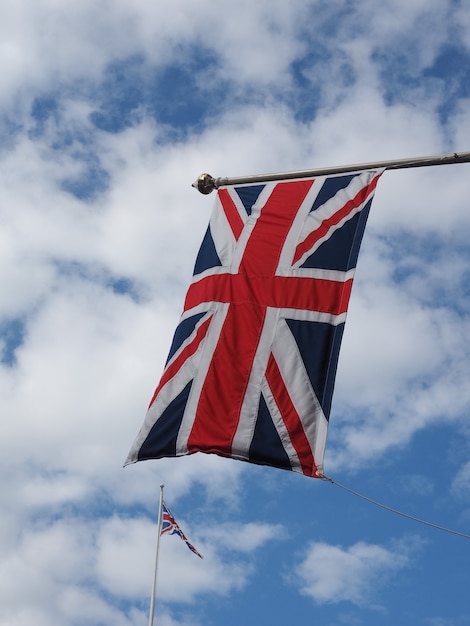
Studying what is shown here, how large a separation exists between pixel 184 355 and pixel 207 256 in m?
1.41

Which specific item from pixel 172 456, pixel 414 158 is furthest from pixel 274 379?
pixel 414 158

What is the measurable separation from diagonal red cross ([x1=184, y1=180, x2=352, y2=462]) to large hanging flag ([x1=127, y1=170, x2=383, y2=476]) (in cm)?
1

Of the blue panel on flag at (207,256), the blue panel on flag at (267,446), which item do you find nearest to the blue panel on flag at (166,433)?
the blue panel on flag at (267,446)

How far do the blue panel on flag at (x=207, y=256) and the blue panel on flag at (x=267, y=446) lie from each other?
2.31m

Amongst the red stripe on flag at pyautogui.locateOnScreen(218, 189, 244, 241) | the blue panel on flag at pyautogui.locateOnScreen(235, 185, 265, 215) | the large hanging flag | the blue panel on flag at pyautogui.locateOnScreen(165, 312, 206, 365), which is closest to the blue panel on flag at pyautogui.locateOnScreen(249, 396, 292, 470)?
the large hanging flag

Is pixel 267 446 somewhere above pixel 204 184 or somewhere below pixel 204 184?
below

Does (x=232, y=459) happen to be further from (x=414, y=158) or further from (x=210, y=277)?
(x=414, y=158)

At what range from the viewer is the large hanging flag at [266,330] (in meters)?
9.52

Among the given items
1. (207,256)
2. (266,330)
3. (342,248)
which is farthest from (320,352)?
(207,256)

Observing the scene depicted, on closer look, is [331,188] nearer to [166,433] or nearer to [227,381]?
[227,381]

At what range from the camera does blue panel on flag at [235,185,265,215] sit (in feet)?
37.8

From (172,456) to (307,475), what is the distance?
1.57 meters

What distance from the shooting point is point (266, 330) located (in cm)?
1016

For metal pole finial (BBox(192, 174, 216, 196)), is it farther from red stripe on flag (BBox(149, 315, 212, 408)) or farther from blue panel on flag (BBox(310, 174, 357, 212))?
red stripe on flag (BBox(149, 315, 212, 408))
